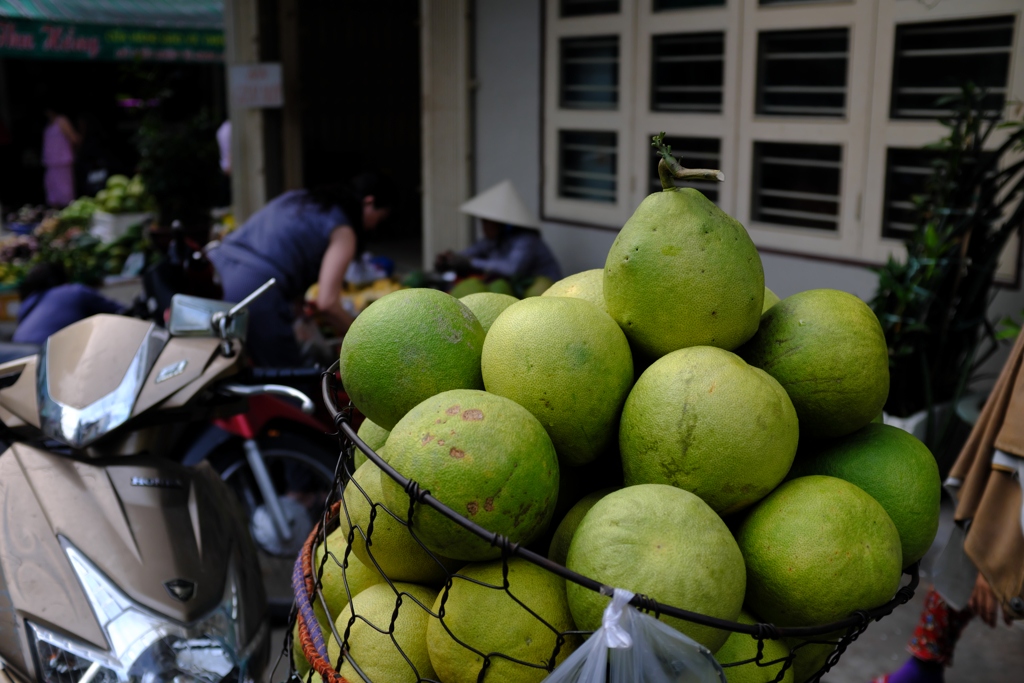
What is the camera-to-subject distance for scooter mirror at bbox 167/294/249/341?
2094 millimetres

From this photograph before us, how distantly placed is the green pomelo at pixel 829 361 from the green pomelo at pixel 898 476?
0.04 metres

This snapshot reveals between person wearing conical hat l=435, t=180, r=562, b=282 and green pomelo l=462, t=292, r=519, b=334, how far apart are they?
3598 mm

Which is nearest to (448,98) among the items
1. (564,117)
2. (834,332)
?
(564,117)

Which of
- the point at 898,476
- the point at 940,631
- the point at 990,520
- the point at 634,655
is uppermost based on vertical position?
the point at 898,476

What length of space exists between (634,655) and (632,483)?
0.91 ft

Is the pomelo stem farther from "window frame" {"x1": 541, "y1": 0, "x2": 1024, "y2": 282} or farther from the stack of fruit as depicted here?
the stack of fruit

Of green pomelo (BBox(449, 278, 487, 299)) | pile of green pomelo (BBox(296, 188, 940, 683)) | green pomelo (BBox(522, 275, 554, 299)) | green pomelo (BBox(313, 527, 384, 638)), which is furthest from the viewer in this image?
green pomelo (BBox(522, 275, 554, 299))

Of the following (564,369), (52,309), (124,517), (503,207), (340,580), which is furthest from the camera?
(503,207)

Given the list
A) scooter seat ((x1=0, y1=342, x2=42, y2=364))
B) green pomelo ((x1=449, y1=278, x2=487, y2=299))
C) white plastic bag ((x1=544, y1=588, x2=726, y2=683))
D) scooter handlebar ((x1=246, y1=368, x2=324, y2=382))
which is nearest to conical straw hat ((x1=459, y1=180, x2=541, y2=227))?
green pomelo ((x1=449, y1=278, x2=487, y2=299))

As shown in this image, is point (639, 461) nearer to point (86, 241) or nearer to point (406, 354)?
point (406, 354)

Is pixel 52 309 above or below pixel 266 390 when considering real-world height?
below

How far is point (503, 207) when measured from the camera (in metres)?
5.25

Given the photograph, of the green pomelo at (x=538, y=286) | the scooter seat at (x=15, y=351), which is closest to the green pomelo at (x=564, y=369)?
the scooter seat at (x=15, y=351)

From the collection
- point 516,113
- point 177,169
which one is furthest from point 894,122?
point 177,169
